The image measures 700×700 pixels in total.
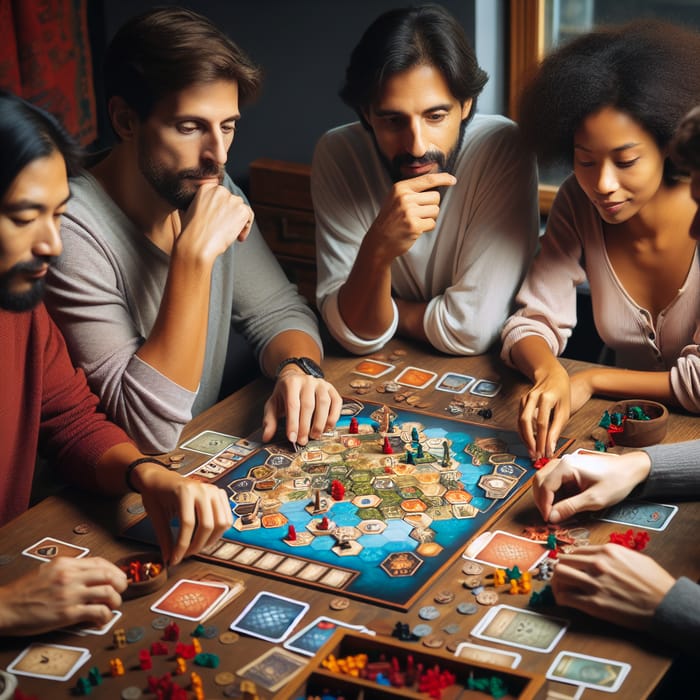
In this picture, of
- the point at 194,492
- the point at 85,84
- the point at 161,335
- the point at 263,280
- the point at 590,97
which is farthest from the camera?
the point at 85,84

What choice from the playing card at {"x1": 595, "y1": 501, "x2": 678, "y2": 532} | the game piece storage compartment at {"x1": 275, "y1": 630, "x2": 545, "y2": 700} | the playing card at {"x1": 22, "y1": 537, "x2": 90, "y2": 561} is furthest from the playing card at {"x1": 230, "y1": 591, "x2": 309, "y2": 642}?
the playing card at {"x1": 595, "y1": 501, "x2": 678, "y2": 532}

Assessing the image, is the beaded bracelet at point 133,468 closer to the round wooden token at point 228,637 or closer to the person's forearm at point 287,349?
the round wooden token at point 228,637

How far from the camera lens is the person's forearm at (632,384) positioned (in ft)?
7.73

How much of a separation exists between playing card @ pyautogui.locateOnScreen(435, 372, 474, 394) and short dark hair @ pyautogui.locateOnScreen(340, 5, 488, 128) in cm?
71

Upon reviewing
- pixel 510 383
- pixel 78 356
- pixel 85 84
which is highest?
pixel 85 84

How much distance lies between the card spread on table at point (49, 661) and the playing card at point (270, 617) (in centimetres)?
24

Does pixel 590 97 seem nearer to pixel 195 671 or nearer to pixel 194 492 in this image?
pixel 194 492

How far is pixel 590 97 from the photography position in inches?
93.0

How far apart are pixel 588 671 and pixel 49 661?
0.82 m

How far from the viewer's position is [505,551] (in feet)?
6.02

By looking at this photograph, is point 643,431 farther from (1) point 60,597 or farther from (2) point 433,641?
(1) point 60,597

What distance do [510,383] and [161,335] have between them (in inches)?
32.9

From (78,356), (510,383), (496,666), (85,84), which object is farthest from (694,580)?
(85,84)

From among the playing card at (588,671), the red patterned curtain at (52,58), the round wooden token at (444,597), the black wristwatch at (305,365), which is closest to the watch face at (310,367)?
the black wristwatch at (305,365)
